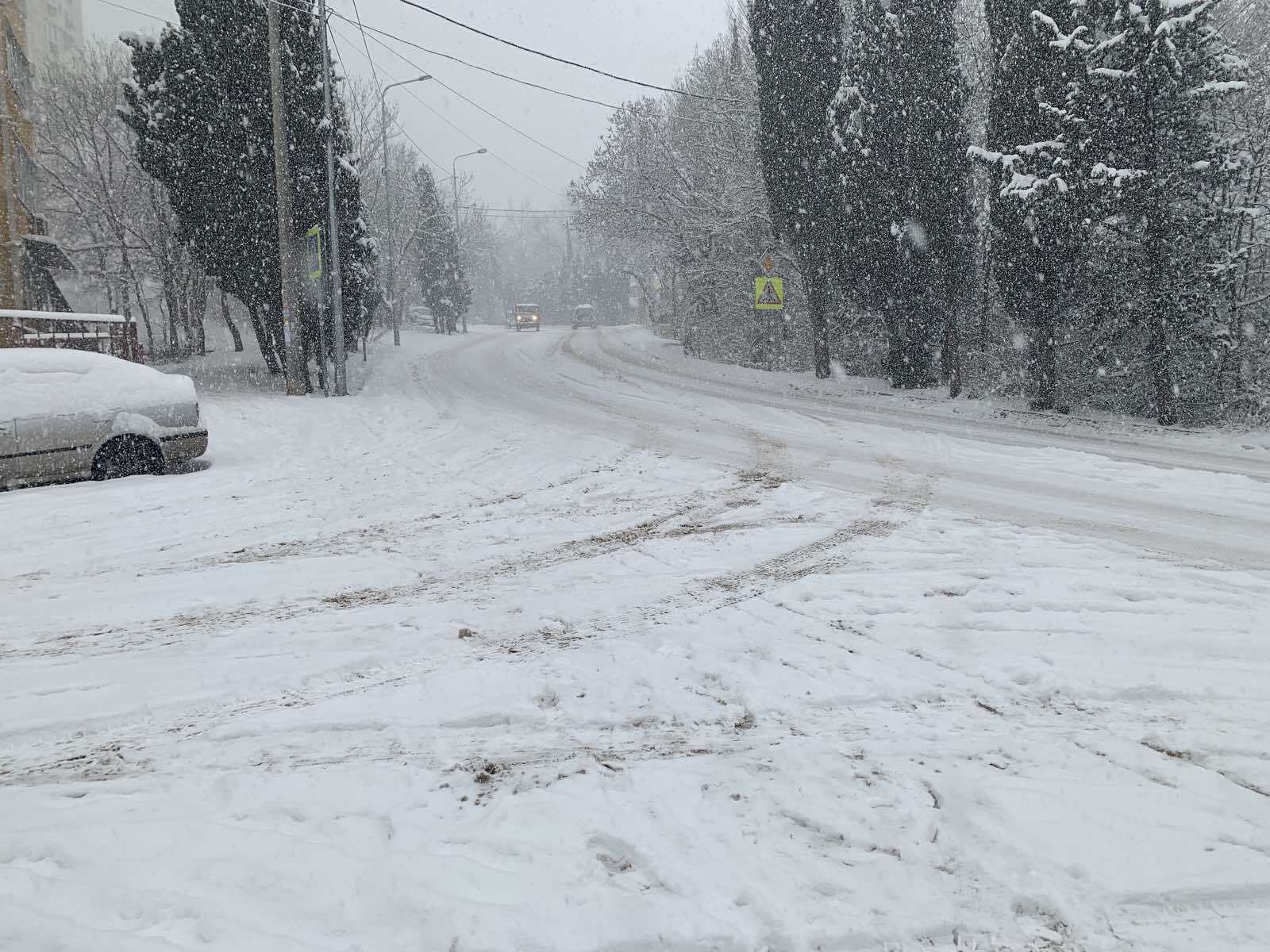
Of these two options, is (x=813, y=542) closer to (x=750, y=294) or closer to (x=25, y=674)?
(x=25, y=674)

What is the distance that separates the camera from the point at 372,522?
280 inches

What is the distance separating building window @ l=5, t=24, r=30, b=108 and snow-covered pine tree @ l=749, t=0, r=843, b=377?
76.0 ft

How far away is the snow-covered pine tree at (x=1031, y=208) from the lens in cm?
1352

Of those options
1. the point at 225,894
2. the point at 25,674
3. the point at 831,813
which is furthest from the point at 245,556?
the point at 831,813

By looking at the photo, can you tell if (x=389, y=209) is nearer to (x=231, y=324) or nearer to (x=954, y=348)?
(x=231, y=324)

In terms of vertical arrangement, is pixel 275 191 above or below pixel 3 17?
below

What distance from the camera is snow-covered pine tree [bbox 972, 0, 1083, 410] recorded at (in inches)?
532

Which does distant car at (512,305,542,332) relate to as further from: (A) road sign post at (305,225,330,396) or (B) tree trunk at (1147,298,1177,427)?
(B) tree trunk at (1147,298,1177,427)

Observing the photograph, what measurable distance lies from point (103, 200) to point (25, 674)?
2988 centimetres

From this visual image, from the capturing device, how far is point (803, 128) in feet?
66.5

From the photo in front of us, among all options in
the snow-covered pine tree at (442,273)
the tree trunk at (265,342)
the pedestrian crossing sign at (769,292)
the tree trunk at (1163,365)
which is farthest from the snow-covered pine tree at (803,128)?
the snow-covered pine tree at (442,273)

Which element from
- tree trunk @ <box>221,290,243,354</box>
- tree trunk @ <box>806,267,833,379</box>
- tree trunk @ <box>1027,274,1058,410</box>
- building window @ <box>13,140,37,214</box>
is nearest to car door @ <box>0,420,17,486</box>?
tree trunk @ <box>1027,274,1058,410</box>

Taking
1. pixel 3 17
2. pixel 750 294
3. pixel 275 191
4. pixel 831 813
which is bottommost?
pixel 831 813

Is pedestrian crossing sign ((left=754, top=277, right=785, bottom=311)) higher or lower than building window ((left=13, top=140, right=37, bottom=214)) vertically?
lower
